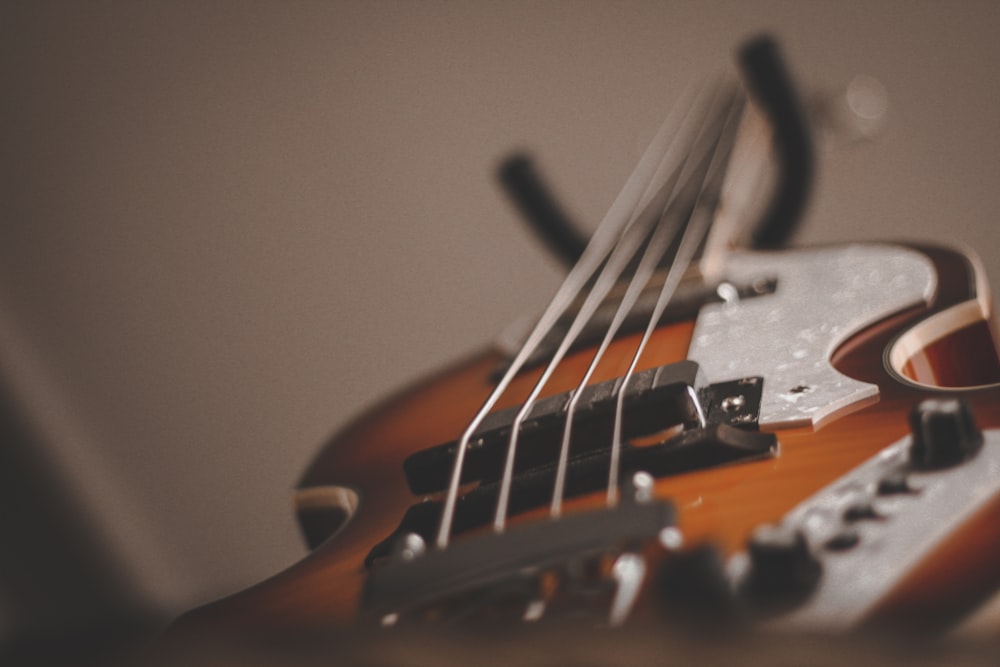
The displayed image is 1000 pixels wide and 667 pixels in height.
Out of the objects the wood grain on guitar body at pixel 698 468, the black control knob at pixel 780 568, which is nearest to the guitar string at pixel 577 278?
the wood grain on guitar body at pixel 698 468

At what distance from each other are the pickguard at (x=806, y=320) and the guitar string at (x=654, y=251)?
69mm

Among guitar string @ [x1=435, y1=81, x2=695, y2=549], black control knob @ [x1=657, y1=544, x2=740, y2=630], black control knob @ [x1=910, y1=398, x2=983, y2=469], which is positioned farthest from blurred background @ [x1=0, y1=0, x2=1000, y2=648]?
black control knob @ [x1=657, y1=544, x2=740, y2=630]

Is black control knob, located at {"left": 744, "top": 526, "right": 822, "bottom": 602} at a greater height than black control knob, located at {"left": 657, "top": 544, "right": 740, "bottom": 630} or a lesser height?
lesser

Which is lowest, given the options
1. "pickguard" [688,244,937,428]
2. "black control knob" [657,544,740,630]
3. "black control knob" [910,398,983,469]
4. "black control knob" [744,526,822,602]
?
"pickguard" [688,244,937,428]

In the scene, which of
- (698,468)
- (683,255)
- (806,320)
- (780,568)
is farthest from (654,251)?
(780,568)

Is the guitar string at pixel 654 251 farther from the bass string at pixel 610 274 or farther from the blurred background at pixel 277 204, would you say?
the blurred background at pixel 277 204

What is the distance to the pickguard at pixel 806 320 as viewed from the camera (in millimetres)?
423

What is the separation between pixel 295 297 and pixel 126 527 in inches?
21.3

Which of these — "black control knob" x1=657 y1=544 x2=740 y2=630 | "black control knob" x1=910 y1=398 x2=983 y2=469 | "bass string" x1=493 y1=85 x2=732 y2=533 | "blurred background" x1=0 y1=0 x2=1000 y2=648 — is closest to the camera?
"black control knob" x1=657 y1=544 x2=740 y2=630

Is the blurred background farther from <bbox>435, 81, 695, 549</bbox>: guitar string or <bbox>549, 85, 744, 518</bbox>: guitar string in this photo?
<bbox>549, 85, 744, 518</bbox>: guitar string

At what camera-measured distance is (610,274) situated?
0.81m

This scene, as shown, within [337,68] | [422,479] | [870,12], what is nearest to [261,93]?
[337,68]

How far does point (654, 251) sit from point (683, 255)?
0.17 ft

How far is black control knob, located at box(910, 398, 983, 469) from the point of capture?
0.31 meters
